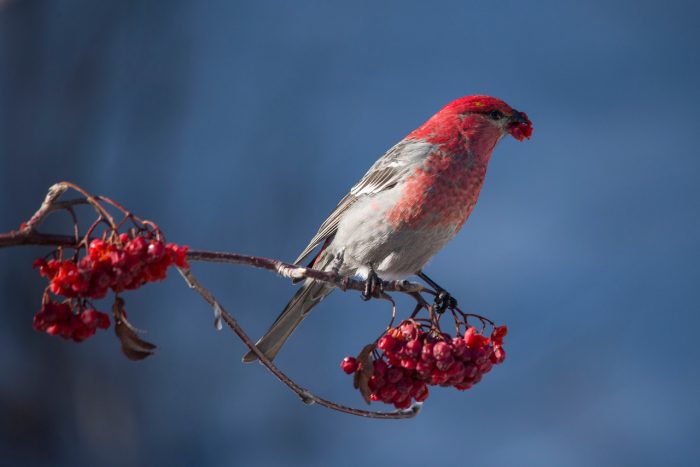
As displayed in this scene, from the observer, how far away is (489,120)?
3756 mm

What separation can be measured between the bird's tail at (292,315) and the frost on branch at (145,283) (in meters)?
1.01

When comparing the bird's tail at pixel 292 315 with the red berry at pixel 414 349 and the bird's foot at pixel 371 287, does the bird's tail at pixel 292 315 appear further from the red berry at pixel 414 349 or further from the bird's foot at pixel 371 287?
the red berry at pixel 414 349

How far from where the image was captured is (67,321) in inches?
71.2

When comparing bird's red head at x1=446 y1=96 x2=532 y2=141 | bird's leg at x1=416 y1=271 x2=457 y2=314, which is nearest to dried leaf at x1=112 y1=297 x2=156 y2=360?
bird's leg at x1=416 y1=271 x2=457 y2=314

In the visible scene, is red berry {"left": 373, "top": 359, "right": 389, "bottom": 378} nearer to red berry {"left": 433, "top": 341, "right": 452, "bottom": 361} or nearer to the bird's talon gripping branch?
the bird's talon gripping branch

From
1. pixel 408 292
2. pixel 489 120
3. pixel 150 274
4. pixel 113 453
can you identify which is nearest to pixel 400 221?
pixel 489 120

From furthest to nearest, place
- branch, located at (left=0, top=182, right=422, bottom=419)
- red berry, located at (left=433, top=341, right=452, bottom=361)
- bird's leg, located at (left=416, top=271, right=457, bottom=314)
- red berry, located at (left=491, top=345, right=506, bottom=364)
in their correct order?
bird's leg, located at (left=416, top=271, right=457, bottom=314) < red berry, located at (left=491, top=345, right=506, bottom=364) < red berry, located at (left=433, top=341, right=452, bottom=361) < branch, located at (left=0, top=182, right=422, bottom=419)

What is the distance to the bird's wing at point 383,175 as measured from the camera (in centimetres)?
368

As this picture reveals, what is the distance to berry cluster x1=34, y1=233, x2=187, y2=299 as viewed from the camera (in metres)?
1.71

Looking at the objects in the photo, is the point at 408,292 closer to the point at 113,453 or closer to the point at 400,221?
the point at 400,221

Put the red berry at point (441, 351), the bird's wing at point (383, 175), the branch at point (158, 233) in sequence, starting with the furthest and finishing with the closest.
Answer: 1. the bird's wing at point (383, 175)
2. the red berry at point (441, 351)
3. the branch at point (158, 233)

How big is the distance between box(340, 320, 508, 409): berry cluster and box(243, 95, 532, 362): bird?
3.09ft

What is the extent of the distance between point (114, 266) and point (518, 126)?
97.6 inches

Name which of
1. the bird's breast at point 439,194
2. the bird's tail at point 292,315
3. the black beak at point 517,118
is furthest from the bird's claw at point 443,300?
the black beak at point 517,118
